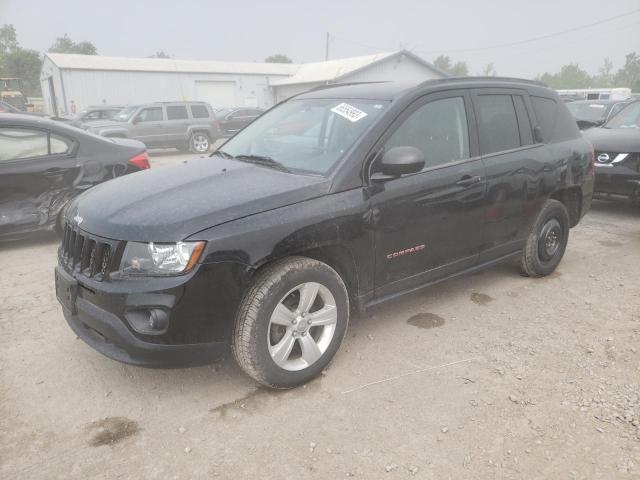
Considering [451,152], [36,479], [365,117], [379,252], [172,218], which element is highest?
[365,117]

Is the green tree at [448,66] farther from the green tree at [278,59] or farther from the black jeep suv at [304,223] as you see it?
the black jeep suv at [304,223]

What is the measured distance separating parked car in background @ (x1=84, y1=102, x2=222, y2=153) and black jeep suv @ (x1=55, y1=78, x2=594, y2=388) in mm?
12596

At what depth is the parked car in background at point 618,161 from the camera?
663cm

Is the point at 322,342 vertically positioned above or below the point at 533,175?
below

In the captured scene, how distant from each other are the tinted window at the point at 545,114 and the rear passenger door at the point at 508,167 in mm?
119

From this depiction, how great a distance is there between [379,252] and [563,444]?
1445 millimetres

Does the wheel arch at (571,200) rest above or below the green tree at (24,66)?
below

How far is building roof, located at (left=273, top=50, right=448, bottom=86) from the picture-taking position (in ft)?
108

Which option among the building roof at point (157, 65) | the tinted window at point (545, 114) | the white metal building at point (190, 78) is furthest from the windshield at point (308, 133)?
the building roof at point (157, 65)

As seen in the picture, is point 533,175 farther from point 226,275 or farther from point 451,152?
point 226,275

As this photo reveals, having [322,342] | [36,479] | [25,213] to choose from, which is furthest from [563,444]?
[25,213]

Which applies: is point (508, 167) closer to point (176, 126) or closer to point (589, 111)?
point (589, 111)

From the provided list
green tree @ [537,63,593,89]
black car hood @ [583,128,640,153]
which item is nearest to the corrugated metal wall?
black car hood @ [583,128,640,153]

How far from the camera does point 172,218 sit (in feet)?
8.34
